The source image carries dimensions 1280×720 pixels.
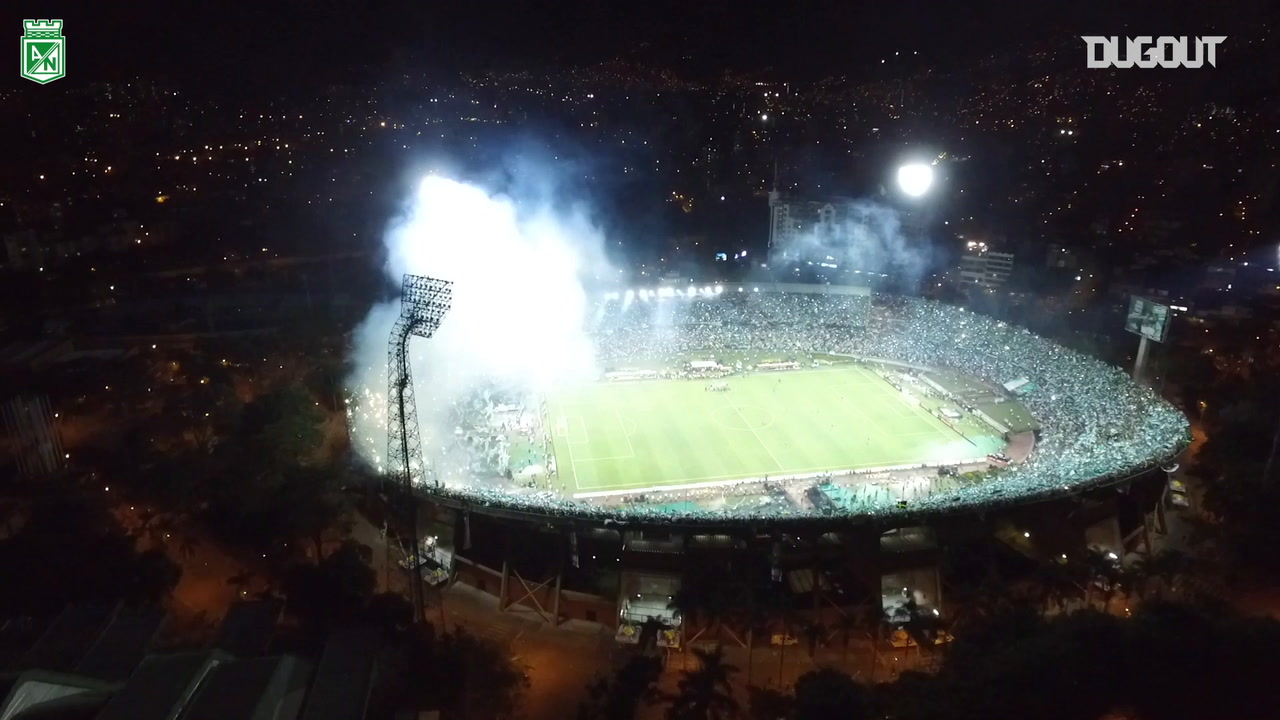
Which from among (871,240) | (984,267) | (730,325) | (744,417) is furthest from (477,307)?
(984,267)

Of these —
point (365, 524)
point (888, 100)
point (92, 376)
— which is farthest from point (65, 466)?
point (888, 100)

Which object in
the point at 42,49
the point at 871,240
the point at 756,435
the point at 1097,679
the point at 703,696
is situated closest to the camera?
the point at 1097,679

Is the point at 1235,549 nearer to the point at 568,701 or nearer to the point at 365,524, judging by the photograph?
the point at 568,701

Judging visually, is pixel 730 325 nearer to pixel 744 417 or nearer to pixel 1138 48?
pixel 744 417

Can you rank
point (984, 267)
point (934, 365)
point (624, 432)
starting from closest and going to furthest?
A: point (624, 432) < point (934, 365) < point (984, 267)

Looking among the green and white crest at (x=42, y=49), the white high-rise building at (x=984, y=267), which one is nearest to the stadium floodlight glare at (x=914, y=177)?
the white high-rise building at (x=984, y=267)
